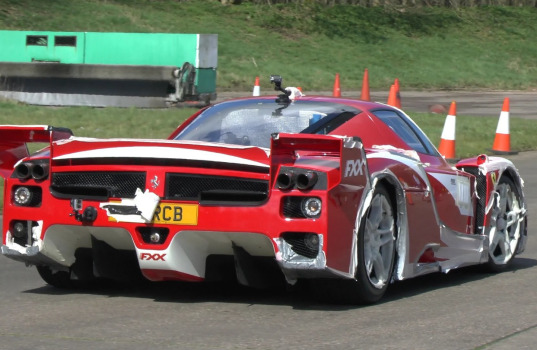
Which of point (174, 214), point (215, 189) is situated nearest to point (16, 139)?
point (174, 214)

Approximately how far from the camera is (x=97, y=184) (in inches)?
250

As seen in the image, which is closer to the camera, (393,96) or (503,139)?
(503,139)

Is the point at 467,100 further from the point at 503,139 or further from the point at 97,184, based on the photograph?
the point at 97,184

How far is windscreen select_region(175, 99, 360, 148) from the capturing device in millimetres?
7184

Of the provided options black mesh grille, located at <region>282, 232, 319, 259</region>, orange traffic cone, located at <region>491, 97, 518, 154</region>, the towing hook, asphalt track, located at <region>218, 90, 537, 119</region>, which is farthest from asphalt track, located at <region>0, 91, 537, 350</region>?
asphalt track, located at <region>218, 90, 537, 119</region>

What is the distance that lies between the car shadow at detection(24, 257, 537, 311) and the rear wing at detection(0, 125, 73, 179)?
2.41ft

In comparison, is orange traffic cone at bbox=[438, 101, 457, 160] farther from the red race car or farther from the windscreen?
the red race car

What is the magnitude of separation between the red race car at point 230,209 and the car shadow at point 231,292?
0.10m

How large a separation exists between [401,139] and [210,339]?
2.46m

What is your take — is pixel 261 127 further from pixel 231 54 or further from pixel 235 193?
pixel 231 54

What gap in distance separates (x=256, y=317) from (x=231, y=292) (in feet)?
2.69

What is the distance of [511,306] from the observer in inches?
263

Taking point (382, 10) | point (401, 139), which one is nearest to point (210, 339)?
point (401, 139)

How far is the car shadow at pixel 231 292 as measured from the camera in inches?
260
